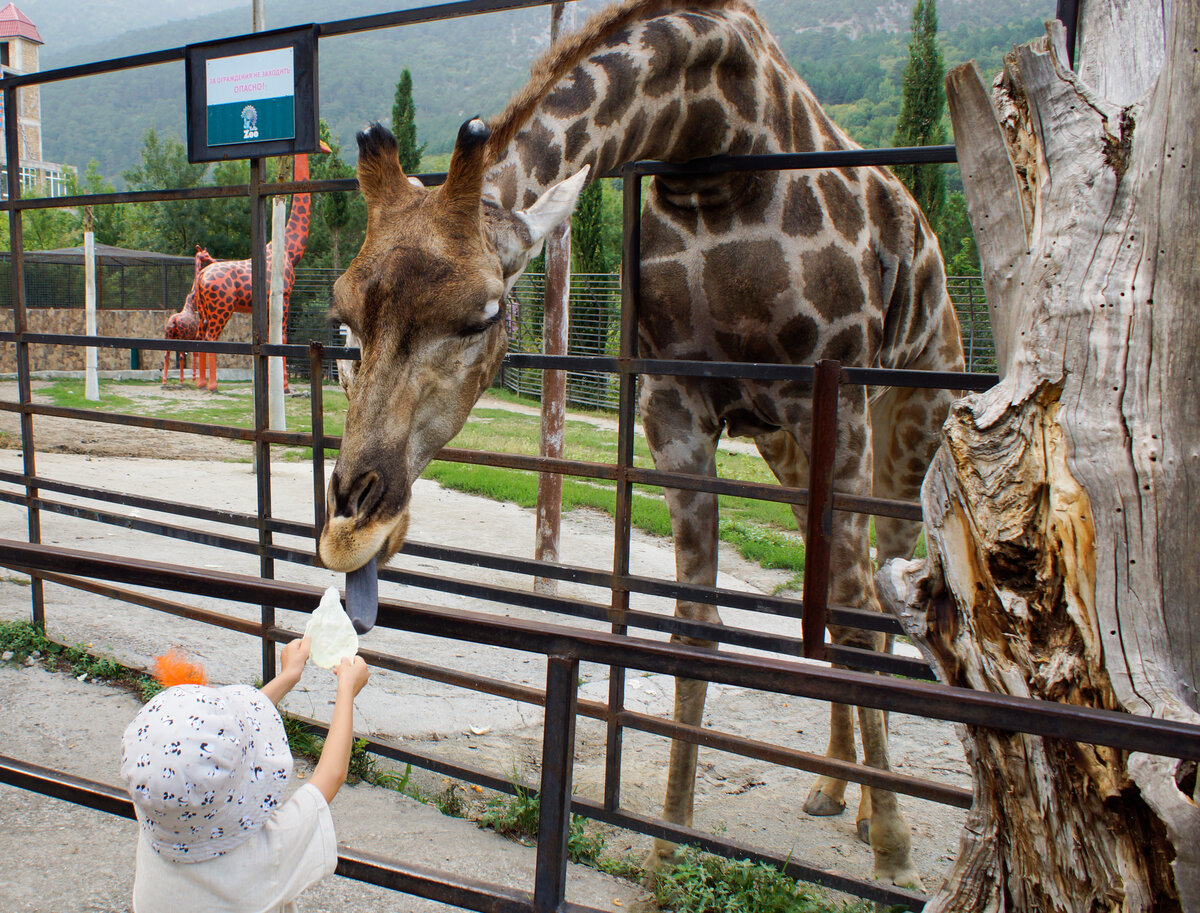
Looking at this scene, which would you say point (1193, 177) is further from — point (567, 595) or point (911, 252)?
point (567, 595)

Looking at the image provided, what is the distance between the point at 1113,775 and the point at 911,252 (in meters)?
2.28

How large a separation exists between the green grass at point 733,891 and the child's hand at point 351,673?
147 centimetres

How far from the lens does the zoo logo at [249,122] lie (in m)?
3.48

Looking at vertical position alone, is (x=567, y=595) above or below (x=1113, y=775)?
below

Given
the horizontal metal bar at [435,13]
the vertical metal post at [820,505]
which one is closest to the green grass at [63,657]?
the horizontal metal bar at [435,13]

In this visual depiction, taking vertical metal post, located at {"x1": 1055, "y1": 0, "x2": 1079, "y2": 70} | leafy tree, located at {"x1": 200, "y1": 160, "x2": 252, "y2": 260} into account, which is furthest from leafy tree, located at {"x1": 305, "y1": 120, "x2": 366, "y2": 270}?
vertical metal post, located at {"x1": 1055, "y1": 0, "x2": 1079, "y2": 70}

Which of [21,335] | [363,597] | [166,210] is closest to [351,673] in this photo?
[363,597]

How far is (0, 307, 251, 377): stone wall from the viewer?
1888cm

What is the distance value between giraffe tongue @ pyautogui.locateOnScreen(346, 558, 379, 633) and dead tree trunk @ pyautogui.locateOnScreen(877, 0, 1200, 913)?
3.03 ft

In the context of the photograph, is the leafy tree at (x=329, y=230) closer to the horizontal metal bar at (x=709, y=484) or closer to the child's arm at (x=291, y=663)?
the horizontal metal bar at (x=709, y=484)

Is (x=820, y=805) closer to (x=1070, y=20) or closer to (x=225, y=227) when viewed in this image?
(x=1070, y=20)

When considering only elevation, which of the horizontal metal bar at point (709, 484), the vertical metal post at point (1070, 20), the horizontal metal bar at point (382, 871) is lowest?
the horizontal metal bar at point (382, 871)

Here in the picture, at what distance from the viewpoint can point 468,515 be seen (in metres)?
7.66

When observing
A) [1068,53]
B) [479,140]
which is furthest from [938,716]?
[479,140]
